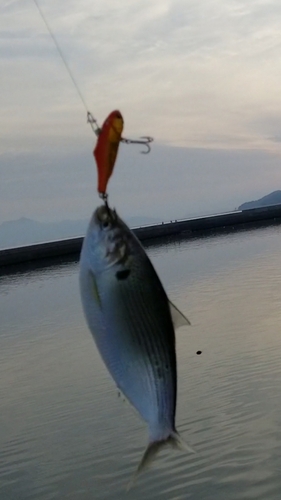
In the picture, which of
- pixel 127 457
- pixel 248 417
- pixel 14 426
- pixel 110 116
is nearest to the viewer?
pixel 110 116

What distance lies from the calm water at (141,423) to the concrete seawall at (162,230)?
122ft

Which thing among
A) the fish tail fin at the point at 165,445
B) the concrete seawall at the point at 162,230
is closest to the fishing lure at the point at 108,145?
the fish tail fin at the point at 165,445

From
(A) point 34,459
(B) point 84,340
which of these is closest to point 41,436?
(A) point 34,459

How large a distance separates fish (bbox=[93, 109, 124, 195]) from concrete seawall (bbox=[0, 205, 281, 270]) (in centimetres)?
6044

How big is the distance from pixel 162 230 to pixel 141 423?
68.5 meters

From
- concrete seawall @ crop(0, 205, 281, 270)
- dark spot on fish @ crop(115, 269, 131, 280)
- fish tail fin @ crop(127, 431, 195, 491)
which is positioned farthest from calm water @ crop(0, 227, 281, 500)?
concrete seawall @ crop(0, 205, 281, 270)

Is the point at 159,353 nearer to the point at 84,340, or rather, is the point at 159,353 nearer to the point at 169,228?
the point at 84,340

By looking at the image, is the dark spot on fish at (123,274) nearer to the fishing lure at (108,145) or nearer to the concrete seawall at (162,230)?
the fishing lure at (108,145)

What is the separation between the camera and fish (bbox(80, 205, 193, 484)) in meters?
1.99

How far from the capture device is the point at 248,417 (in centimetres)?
1302

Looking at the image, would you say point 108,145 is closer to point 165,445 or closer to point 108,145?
point 108,145

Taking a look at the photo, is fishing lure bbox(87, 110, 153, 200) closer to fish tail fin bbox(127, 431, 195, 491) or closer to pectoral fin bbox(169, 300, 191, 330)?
pectoral fin bbox(169, 300, 191, 330)

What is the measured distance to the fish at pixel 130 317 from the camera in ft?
6.53

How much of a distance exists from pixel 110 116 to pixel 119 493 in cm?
981
